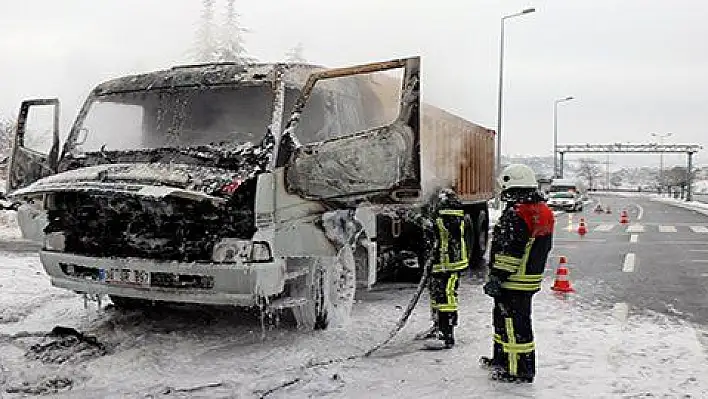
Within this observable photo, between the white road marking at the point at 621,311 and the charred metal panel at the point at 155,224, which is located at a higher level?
the charred metal panel at the point at 155,224

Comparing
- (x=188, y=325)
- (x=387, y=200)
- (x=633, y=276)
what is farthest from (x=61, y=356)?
(x=633, y=276)

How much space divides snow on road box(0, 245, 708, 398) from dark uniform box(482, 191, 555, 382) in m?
0.21

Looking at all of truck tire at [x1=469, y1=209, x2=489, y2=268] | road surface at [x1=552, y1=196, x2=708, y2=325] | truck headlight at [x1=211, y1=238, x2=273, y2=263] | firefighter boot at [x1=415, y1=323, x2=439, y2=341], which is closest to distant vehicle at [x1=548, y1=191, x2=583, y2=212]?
road surface at [x1=552, y1=196, x2=708, y2=325]

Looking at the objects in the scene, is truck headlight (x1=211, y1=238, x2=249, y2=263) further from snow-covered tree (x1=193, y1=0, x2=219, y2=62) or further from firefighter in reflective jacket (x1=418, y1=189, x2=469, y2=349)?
snow-covered tree (x1=193, y1=0, x2=219, y2=62)

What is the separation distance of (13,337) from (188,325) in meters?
1.52

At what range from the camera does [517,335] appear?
5.49 m

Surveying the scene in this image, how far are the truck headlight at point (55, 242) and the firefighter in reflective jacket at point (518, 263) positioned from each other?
3.63 m

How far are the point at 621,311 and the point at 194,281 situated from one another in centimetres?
522

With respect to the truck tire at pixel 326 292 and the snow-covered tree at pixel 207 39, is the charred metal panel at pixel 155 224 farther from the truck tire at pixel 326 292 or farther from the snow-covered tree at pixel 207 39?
the snow-covered tree at pixel 207 39

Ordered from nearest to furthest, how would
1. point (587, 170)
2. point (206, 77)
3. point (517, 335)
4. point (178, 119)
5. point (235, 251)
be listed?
point (517, 335)
point (235, 251)
point (178, 119)
point (206, 77)
point (587, 170)

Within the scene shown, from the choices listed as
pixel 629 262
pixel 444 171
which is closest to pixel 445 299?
pixel 444 171

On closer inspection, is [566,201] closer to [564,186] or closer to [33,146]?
[564,186]

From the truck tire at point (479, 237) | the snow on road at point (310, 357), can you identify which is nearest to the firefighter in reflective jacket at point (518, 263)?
the snow on road at point (310, 357)

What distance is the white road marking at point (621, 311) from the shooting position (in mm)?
8312
